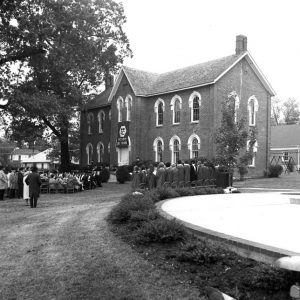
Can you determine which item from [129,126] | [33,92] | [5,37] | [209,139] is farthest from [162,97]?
[5,37]

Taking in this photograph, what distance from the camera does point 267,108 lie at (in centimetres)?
Answer: 3912

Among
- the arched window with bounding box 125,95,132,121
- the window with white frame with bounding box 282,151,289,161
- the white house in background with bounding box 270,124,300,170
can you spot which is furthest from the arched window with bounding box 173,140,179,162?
the window with white frame with bounding box 282,151,289,161

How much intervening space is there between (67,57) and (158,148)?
1170 cm

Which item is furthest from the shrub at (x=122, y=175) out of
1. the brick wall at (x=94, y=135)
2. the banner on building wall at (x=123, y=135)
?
the brick wall at (x=94, y=135)

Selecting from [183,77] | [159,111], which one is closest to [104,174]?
[159,111]

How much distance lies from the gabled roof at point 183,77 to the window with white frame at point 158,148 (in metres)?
4.06

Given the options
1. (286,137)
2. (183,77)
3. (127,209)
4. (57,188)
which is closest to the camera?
(127,209)

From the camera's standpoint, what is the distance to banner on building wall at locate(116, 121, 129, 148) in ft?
132

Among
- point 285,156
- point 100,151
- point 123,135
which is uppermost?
point 123,135

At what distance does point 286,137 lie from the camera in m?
54.8

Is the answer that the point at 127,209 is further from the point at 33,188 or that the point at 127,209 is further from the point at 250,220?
the point at 33,188

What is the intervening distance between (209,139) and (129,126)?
8.97 metres

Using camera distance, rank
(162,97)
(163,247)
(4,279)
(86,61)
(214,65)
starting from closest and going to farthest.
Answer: (4,279) → (163,247) → (86,61) → (214,65) → (162,97)

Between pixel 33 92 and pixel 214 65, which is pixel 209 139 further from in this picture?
pixel 33 92
